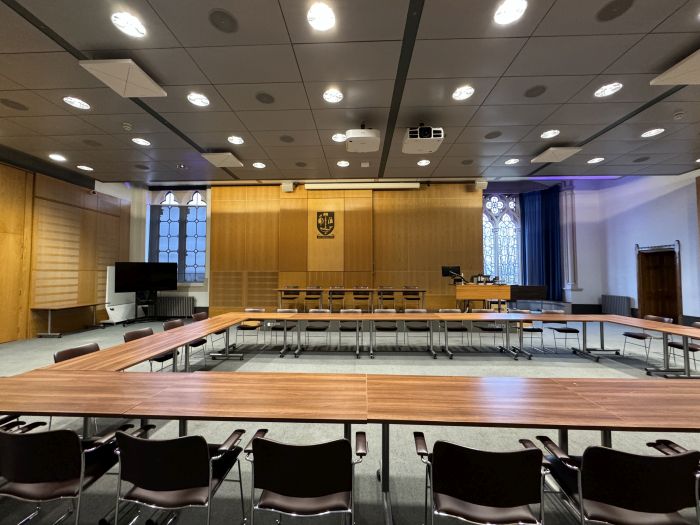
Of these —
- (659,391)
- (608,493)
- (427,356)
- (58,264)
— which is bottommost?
(427,356)

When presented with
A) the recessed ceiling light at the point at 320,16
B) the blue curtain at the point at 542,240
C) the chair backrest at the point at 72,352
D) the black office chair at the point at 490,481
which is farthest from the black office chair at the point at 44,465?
the blue curtain at the point at 542,240

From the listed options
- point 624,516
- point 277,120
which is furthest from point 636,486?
point 277,120

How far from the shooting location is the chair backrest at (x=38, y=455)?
1527 millimetres

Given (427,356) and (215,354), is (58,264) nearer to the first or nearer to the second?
(215,354)

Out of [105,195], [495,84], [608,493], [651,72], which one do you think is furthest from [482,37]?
[105,195]

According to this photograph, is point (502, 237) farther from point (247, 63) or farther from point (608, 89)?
point (247, 63)

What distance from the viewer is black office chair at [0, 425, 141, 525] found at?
1.53m

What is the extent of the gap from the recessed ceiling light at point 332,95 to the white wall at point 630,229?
889 centimetres

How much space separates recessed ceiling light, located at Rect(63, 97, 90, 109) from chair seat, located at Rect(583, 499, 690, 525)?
6.25m

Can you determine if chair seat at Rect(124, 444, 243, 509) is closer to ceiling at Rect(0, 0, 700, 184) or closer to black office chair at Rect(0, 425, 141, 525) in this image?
black office chair at Rect(0, 425, 141, 525)

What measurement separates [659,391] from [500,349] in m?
4.15

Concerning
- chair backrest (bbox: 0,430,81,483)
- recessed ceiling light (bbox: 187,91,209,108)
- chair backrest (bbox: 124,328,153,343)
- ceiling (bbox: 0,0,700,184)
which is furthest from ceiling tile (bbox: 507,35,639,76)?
chair backrest (bbox: 124,328,153,343)

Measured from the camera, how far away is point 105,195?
915 cm

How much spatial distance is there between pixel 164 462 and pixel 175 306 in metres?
10.1
